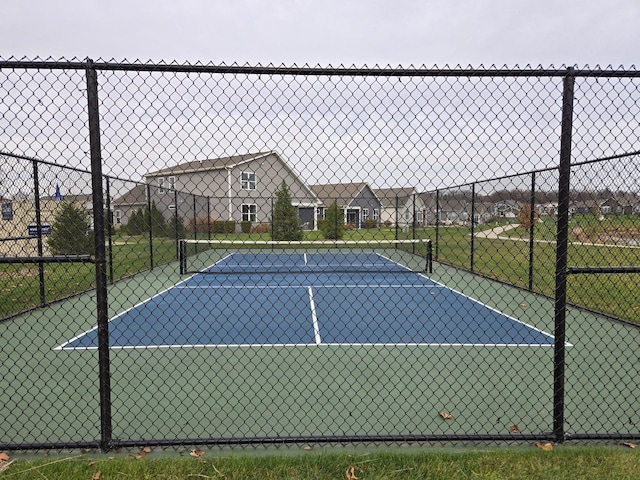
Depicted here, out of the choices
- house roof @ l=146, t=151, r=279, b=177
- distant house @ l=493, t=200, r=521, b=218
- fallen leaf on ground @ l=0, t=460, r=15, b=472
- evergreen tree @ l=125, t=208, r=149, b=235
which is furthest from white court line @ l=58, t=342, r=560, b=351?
evergreen tree @ l=125, t=208, r=149, b=235

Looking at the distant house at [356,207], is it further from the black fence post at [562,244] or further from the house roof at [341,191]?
the black fence post at [562,244]

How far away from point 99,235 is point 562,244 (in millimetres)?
2737

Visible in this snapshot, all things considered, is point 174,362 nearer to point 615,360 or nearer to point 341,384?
point 341,384

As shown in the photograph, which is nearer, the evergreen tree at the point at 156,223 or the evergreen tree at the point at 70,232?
the evergreen tree at the point at 70,232

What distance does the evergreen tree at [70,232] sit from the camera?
9.88 meters

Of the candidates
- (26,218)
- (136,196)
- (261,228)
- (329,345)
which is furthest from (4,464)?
(261,228)

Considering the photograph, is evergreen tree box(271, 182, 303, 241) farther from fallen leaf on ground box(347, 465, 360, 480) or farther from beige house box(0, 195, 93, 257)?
fallen leaf on ground box(347, 465, 360, 480)

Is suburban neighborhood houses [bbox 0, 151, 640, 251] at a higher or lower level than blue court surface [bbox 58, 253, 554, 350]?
higher

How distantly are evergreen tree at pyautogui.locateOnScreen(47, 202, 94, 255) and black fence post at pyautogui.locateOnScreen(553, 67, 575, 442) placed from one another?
9475 millimetres

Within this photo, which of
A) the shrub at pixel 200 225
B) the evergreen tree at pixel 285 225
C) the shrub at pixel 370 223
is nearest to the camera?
the shrub at pixel 370 223

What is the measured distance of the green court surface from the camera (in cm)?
315

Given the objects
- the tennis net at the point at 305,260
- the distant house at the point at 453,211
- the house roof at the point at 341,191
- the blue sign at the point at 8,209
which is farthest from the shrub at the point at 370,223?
the blue sign at the point at 8,209

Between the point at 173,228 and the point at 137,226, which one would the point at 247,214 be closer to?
the point at 173,228

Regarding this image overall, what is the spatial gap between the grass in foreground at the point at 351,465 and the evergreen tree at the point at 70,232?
26.6ft
